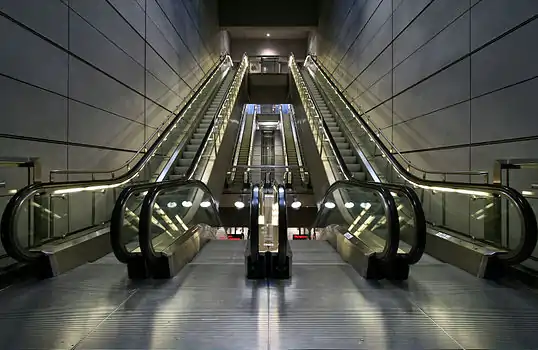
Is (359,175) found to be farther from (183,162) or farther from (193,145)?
(193,145)

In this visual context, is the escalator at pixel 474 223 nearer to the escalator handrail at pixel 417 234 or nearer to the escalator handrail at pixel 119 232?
the escalator handrail at pixel 417 234

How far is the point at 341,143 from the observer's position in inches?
355

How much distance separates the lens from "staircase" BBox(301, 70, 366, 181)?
7.79 m

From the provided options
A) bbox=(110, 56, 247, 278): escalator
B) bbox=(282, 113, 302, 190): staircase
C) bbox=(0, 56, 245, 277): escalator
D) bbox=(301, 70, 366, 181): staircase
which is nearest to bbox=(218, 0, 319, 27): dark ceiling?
bbox=(282, 113, 302, 190): staircase

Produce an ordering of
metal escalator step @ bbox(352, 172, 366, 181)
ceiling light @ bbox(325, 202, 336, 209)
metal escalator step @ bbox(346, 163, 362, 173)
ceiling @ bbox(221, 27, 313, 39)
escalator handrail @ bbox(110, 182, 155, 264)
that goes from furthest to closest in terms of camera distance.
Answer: ceiling @ bbox(221, 27, 313, 39)
metal escalator step @ bbox(346, 163, 362, 173)
metal escalator step @ bbox(352, 172, 366, 181)
ceiling light @ bbox(325, 202, 336, 209)
escalator handrail @ bbox(110, 182, 155, 264)

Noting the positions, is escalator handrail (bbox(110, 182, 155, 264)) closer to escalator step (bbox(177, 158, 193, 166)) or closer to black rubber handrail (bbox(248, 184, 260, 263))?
black rubber handrail (bbox(248, 184, 260, 263))

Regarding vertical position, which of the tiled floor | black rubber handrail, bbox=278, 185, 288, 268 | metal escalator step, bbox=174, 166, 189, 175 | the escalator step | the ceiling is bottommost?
the tiled floor

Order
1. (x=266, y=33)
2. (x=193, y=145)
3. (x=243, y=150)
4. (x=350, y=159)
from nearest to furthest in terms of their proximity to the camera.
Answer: (x=350, y=159)
(x=193, y=145)
(x=243, y=150)
(x=266, y=33)

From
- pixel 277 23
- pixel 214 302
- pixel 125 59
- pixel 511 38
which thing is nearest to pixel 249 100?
pixel 277 23

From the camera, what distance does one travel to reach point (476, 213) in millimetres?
4062

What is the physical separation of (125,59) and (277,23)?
12.4 meters

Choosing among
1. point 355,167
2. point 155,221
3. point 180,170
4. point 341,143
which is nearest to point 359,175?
point 355,167

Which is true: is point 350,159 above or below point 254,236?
above

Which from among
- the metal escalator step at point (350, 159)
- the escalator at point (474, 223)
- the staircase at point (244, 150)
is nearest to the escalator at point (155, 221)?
the escalator at point (474, 223)
